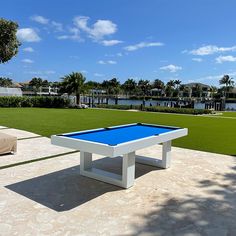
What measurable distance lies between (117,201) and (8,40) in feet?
50.2

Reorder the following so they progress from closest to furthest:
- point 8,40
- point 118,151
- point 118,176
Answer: point 118,151, point 118,176, point 8,40

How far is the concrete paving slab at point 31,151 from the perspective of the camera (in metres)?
6.87

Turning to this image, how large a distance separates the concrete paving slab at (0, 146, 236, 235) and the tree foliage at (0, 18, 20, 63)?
41.5ft

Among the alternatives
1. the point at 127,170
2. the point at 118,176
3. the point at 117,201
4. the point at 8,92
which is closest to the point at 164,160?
the point at 118,176

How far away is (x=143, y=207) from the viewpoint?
4242mm

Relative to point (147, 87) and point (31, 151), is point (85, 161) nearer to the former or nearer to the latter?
point (31, 151)

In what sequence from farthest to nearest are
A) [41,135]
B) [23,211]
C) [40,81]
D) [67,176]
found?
[40,81]
[41,135]
[67,176]
[23,211]

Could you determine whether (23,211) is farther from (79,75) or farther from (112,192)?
(79,75)

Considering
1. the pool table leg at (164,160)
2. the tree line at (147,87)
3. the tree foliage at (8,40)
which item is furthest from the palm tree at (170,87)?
the pool table leg at (164,160)

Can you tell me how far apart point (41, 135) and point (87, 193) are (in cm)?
635

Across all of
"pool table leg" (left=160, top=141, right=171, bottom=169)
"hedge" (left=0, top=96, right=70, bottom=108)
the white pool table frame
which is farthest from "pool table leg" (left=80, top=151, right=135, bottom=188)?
"hedge" (left=0, top=96, right=70, bottom=108)

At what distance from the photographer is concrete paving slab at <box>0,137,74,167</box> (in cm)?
687

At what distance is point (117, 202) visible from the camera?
4410 millimetres

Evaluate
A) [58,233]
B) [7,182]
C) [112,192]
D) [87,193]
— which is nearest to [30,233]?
[58,233]
